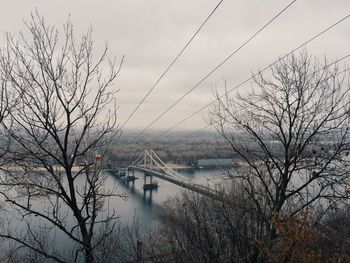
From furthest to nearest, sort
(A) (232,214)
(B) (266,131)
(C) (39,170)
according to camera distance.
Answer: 1. (A) (232,214)
2. (B) (266,131)
3. (C) (39,170)

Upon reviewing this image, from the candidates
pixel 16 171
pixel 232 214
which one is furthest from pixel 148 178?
pixel 16 171

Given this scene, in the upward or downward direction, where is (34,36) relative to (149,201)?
upward

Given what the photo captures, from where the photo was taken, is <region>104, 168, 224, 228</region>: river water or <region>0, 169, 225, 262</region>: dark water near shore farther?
<region>104, 168, 224, 228</region>: river water

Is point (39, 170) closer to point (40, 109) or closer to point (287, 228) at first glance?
point (40, 109)

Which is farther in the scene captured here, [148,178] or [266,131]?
[148,178]

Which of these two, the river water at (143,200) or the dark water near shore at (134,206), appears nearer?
the dark water near shore at (134,206)

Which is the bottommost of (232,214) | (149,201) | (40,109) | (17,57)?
(149,201)

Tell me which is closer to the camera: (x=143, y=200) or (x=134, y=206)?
(x=134, y=206)

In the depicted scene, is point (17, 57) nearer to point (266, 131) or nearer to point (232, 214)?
point (266, 131)

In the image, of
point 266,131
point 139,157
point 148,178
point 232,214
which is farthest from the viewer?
point 139,157
